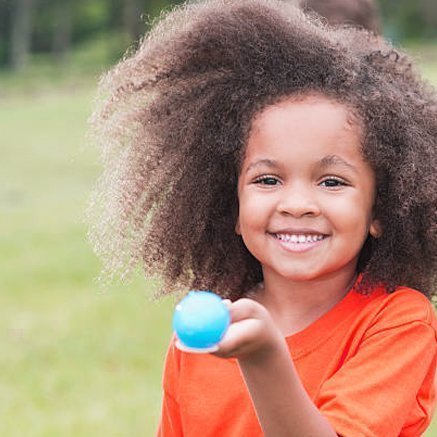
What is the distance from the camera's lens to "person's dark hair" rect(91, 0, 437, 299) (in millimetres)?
2838

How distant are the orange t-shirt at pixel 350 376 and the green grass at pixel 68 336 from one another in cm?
94

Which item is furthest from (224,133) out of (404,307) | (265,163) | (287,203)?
(404,307)

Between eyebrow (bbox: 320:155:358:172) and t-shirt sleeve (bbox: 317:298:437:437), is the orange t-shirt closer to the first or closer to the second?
t-shirt sleeve (bbox: 317:298:437:437)

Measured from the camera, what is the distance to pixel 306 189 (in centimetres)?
267

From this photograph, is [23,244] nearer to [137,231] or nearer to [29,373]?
[29,373]

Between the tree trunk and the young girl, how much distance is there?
1908 inches

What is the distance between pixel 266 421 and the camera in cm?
236

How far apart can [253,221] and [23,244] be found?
8975mm

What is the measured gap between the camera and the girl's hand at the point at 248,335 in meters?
2.13

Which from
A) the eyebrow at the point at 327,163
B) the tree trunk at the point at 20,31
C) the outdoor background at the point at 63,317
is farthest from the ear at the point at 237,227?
the tree trunk at the point at 20,31

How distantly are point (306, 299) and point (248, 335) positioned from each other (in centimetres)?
73

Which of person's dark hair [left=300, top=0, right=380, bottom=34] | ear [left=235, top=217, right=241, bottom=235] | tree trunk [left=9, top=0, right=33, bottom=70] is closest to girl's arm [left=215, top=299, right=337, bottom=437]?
ear [left=235, top=217, right=241, bottom=235]

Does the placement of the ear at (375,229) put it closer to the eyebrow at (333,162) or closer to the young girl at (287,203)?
the young girl at (287,203)

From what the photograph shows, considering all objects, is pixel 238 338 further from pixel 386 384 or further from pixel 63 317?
pixel 63 317
